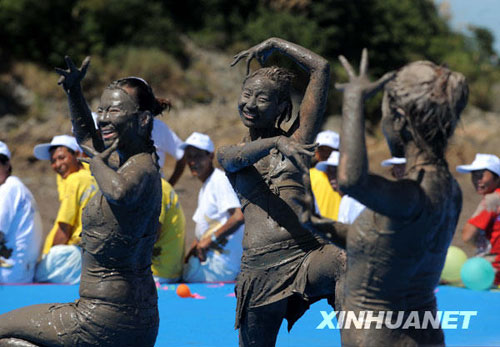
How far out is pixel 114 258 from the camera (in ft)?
12.0

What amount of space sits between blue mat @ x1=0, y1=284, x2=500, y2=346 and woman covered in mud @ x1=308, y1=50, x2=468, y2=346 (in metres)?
2.63

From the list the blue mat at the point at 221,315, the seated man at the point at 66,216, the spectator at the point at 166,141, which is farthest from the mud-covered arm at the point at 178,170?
the blue mat at the point at 221,315

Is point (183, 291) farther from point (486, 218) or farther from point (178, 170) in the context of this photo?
point (486, 218)

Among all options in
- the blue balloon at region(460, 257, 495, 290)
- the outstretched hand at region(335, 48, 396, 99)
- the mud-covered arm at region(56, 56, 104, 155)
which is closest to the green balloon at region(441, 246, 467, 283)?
the blue balloon at region(460, 257, 495, 290)

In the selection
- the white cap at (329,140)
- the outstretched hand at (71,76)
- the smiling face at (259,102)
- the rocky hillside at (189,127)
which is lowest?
the smiling face at (259,102)

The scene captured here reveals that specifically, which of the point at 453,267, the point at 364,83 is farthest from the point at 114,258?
the point at 453,267

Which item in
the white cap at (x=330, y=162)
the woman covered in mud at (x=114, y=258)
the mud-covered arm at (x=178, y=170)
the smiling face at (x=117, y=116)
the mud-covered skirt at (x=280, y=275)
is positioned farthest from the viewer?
the mud-covered arm at (x=178, y=170)

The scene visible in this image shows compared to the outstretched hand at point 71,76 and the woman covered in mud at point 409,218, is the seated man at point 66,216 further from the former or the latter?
the woman covered in mud at point 409,218

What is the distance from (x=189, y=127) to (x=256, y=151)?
49.3 ft

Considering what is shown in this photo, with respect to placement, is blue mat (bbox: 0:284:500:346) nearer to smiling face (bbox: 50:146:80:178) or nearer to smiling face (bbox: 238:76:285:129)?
smiling face (bbox: 50:146:80:178)

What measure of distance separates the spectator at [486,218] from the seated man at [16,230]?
14.0 ft

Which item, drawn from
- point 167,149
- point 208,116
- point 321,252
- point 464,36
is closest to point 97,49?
point 208,116

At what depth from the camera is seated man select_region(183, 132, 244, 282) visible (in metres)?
7.53

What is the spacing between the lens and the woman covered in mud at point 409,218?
9.51 feet
